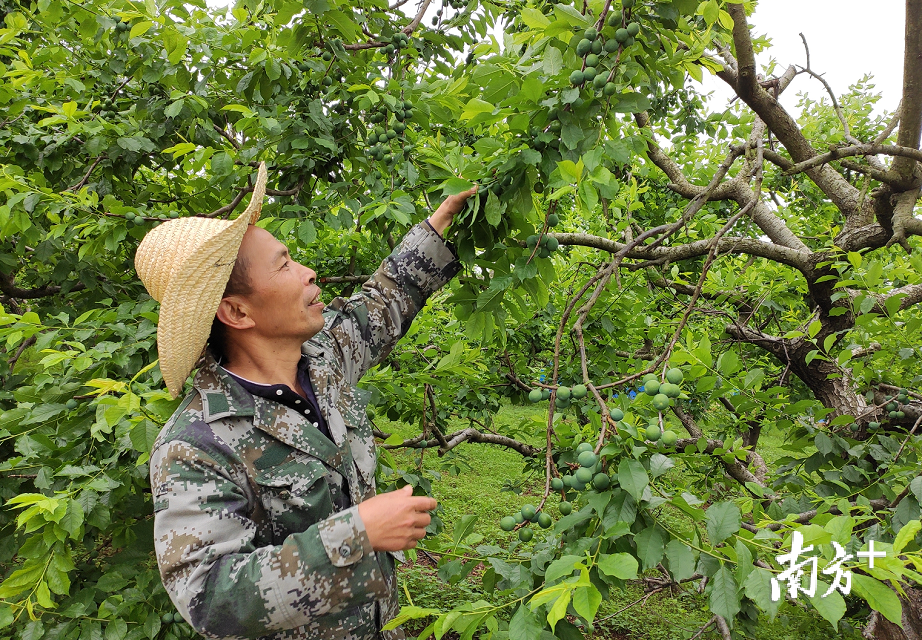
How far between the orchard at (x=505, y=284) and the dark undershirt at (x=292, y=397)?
0.45m

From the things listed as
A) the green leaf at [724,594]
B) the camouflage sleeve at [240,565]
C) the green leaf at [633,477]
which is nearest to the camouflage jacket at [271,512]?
the camouflage sleeve at [240,565]

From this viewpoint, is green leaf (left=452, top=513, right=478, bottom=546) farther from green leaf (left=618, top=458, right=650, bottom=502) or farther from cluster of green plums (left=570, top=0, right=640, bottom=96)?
cluster of green plums (left=570, top=0, right=640, bottom=96)

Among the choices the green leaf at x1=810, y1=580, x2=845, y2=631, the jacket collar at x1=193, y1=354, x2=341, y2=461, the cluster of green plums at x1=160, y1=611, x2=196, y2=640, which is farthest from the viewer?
the cluster of green plums at x1=160, y1=611, x2=196, y2=640

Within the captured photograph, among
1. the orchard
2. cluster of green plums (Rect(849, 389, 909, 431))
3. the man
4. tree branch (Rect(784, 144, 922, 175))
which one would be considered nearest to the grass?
the orchard

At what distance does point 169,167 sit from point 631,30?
318 cm

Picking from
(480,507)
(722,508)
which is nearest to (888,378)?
(722,508)

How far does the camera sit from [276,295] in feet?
5.67

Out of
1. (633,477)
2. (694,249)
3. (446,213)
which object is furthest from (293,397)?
(694,249)

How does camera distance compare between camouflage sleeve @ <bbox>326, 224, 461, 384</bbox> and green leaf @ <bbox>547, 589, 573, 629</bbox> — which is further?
camouflage sleeve @ <bbox>326, 224, 461, 384</bbox>

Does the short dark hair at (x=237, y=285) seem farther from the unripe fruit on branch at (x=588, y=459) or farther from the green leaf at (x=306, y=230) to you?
the unripe fruit on branch at (x=588, y=459)

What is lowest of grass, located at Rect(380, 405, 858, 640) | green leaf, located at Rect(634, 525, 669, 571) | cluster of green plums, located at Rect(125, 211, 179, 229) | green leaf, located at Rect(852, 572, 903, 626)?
grass, located at Rect(380, 405, 858, 640)

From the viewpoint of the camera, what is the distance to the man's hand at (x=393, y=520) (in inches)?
51.3

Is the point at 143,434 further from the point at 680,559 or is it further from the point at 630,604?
the point at 630,604

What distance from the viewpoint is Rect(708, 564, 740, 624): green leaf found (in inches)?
48.2
